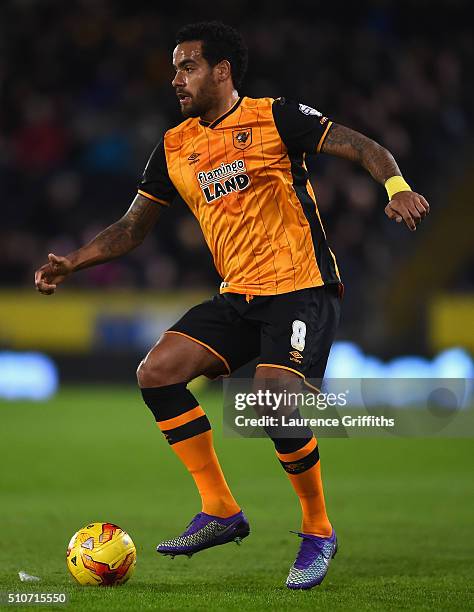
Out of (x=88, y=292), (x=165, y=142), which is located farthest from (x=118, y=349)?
(x=165, y=142)

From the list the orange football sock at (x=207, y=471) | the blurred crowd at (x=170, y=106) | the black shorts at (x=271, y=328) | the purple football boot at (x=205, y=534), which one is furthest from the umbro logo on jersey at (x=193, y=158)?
the blurred crowd at (x=170, y=106)

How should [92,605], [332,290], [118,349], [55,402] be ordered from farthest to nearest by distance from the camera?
[118,349]
[55,402]
[332,290]
[92,605]

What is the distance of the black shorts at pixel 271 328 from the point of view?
5.23m

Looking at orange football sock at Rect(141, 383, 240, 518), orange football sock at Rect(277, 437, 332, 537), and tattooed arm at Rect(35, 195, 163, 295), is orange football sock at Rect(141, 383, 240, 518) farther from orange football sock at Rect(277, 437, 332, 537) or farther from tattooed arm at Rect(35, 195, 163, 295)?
tattooed arm at Rect(35, 195, 163, 295)

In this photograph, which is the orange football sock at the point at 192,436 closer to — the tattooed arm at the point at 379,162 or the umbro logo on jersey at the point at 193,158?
the umbro logo on jersey at the point at 193,158

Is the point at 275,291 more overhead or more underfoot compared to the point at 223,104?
more underfoot

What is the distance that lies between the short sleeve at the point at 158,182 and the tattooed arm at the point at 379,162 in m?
0.85

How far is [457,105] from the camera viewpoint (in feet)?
53.4

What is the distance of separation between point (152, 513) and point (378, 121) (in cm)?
1000

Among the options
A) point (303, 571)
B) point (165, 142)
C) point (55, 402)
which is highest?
point (165, 142)

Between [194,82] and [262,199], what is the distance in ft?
2.01

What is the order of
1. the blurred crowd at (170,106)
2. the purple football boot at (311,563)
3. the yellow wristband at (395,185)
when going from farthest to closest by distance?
1. the blurred crowd at (170,106)
2. the purple football boot at (311,563)
3. the yellow wristband at (395,185)

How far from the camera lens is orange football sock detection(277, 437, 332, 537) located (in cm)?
524

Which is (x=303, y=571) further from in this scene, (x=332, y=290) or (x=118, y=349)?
(x=118, y=349)
